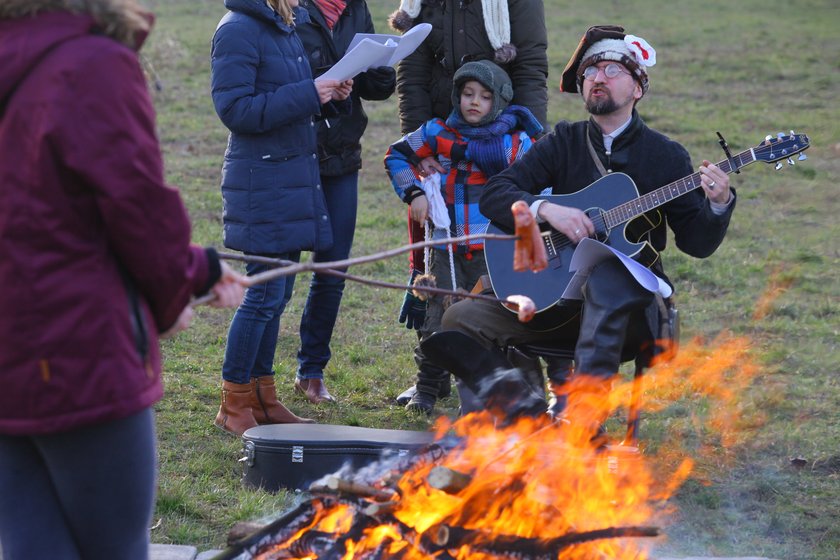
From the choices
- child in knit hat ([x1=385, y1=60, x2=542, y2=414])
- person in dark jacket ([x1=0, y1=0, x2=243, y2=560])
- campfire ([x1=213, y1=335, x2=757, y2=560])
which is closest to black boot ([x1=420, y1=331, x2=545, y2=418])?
campfire ([x1=213, y1=335, x2=757, y2=560])

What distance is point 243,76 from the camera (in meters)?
4.86

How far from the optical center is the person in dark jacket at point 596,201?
14.3 ft

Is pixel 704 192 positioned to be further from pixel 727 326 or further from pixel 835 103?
pixel 835 103

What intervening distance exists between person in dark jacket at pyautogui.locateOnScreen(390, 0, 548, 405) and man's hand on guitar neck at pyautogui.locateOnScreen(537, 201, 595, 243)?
1.09m

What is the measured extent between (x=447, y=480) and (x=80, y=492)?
1.18 m

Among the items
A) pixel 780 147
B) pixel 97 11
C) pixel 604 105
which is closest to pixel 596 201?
pixel 604 105

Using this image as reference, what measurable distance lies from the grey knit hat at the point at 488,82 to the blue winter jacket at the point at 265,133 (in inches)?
30.3

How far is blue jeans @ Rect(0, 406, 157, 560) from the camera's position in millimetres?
2303

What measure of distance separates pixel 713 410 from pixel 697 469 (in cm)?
80

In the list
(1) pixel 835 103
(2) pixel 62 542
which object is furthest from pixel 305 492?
(1) pixel 835 103

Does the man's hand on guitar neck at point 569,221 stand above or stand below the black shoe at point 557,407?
above

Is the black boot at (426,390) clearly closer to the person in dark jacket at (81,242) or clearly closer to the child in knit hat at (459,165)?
the child in knit hat at (459,165)

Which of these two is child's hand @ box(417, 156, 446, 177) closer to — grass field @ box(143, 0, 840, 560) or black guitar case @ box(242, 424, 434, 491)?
grass field @ box(143, 0, 840, 560)

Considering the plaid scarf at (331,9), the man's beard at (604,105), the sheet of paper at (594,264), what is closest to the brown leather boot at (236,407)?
the sheet of paper at (594,264)
